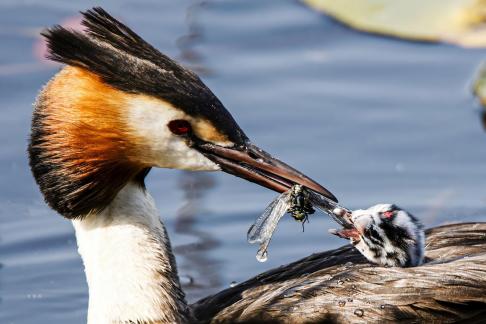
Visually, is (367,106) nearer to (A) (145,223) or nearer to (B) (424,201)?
(B) (424,201)

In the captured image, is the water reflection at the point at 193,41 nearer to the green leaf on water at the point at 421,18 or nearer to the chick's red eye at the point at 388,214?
the green leaf on water at the point at 421,18

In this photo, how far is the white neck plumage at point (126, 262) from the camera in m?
8.10

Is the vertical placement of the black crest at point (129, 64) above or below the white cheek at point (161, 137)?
above

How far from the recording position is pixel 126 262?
815 centimetres

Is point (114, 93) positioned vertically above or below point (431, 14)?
below

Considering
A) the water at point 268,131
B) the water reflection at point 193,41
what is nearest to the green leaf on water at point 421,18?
the water at point 268,131

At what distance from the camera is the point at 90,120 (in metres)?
7.73

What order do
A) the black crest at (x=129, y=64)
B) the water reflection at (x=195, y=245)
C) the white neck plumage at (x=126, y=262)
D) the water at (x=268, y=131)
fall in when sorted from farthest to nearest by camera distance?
the water at (x=268, y=131) < the water reflection at (x=195, y=245) < the white neck plumage at (x=126, y=262) < the black crest at (x=129, y=64)

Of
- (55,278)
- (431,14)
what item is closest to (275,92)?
(431,14)

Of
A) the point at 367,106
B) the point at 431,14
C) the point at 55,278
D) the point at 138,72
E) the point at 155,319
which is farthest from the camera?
the point at 431,14

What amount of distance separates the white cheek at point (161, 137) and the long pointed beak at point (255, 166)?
50mm

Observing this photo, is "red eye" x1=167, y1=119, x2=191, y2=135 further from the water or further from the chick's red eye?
the water

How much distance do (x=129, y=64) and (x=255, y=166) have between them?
0.82 metres

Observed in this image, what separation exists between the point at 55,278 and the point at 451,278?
2.92m
